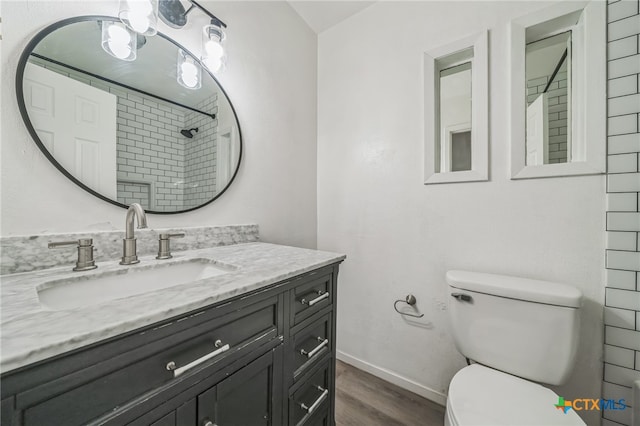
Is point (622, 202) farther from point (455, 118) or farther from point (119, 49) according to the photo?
point (119, 49)

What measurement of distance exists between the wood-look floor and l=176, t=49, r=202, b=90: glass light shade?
1.90 metres

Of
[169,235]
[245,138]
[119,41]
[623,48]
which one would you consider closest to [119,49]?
[119,41]

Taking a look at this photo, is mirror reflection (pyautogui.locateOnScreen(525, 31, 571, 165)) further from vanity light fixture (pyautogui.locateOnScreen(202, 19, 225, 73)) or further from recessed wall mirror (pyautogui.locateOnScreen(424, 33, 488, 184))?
vanity light fixture (pyautogui.locateOnScreen(202, 19, 225, 73))

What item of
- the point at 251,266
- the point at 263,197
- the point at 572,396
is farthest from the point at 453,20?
the point at 572,396

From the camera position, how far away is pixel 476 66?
1.26 meters

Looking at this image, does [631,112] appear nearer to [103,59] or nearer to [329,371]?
[329,371]

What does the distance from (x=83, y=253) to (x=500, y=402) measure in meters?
1.51

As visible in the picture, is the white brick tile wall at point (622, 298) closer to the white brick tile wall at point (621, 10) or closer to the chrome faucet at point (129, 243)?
the white brick tile wall at point (621, 10)

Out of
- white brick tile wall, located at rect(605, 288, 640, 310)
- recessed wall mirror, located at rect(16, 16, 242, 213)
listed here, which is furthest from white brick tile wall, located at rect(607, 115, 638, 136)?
recessed wall mirror, located at rect(16, 16, 242, 213)

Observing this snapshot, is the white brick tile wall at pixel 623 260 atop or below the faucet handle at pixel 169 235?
below

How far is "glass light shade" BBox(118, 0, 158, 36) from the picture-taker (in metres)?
0.89

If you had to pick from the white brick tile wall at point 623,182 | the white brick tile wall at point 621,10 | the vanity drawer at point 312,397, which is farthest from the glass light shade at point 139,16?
the white brick tile wall at point 623,182

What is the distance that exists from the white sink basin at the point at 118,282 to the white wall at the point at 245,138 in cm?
25

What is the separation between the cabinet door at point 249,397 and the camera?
0.57 metres
